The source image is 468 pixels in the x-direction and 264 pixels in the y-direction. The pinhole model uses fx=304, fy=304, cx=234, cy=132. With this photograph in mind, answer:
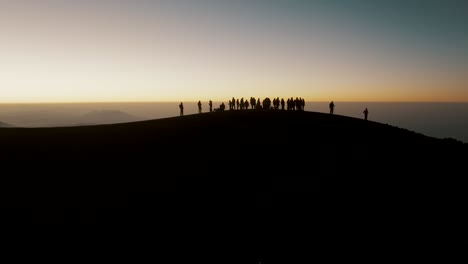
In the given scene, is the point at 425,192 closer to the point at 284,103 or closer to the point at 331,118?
the point at 331,118

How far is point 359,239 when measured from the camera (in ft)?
54.1

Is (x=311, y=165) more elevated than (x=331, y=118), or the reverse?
(x=331, y=118)

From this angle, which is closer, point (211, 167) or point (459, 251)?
point (459, 251)

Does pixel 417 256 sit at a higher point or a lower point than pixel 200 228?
Result: lower

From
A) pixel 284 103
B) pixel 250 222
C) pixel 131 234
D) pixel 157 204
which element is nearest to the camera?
pixel 131 234

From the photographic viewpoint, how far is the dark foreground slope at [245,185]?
55.3 ft

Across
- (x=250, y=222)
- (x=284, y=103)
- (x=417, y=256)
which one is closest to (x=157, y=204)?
(x=250, y=222)

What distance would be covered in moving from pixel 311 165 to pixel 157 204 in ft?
41.8

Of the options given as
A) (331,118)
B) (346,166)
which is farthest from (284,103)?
(346,166)

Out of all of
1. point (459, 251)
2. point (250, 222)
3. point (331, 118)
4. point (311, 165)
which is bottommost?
point (459, 251)

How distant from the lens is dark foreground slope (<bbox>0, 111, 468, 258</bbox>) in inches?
663

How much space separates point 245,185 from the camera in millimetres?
21359

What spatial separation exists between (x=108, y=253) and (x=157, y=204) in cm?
454

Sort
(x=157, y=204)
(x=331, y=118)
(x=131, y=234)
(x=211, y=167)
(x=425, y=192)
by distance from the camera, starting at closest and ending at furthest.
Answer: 1. (x=131, y=234)
2. (x=157, y=204)
3. (x=425, y=192)
4. (x=211, y=167)
5. (x=331, y=118)
